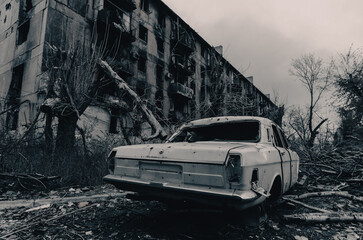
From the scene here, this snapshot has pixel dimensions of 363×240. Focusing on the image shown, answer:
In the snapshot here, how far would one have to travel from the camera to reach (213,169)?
2.37 metres

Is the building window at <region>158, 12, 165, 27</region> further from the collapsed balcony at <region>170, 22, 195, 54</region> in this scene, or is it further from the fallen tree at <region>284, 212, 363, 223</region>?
the fallen tree at <region>284, 212, 363, 223</region>

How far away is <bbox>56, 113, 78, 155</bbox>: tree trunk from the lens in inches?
280

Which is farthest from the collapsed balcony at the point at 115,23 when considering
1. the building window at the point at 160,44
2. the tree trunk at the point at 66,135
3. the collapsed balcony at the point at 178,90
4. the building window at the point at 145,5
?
the tree trunk at the point at 66,135

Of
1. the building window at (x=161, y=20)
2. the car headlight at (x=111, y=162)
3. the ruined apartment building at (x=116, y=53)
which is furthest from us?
the building window at (x=161, y=20)

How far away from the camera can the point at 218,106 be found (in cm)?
1305

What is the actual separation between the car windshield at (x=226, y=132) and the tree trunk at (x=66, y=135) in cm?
473

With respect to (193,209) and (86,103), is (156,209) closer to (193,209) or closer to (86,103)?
(193,209)

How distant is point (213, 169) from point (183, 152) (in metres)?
0.42

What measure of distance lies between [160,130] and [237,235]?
15.0 ft

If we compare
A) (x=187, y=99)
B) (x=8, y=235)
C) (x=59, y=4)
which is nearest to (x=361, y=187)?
(x=8, y=235)

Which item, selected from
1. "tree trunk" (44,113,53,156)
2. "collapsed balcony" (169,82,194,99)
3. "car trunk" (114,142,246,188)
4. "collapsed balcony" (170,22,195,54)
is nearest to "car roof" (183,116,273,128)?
"car trunk" (114,142,246,188)

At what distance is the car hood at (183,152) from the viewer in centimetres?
241

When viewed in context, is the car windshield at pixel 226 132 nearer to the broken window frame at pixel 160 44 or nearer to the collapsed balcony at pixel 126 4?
the collapsed balcony at pixel 126 4

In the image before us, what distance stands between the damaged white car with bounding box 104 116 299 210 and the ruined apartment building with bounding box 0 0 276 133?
5.13 metres
